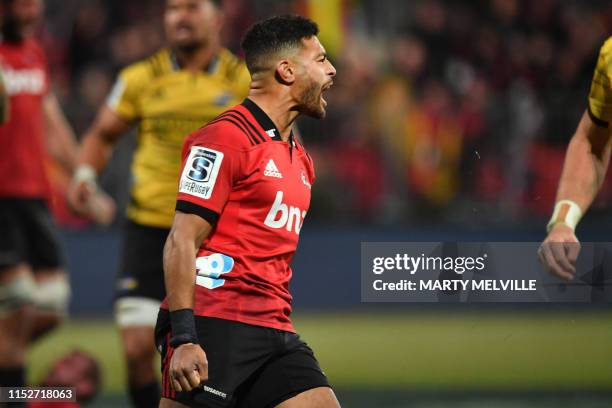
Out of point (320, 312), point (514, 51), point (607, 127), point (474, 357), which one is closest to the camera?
point (607, 127)

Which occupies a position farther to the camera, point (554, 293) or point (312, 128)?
point (312, 128)

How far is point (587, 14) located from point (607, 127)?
29.3ft

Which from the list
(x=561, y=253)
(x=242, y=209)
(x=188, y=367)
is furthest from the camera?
(x=561, y=253)

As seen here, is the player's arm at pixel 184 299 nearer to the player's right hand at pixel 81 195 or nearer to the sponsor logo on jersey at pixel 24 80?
the player's right hand at pixel 81 195

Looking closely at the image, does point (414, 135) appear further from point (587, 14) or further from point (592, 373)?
point (592, 373)

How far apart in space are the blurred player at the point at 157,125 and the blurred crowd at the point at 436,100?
462cm

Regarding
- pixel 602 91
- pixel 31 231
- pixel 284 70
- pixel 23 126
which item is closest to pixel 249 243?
pixel 284 70

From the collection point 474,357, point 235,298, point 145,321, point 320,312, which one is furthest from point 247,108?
point 320,312

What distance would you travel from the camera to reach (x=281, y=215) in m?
4.73

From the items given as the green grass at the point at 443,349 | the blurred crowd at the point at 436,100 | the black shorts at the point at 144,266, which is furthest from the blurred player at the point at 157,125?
the blurred crowd at the point at 436,100

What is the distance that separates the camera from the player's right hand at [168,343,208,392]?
14.0ft

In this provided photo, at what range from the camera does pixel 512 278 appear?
5336 millimetres

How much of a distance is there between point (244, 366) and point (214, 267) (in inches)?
15.7

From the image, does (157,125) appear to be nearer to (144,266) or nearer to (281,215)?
(144,266)
